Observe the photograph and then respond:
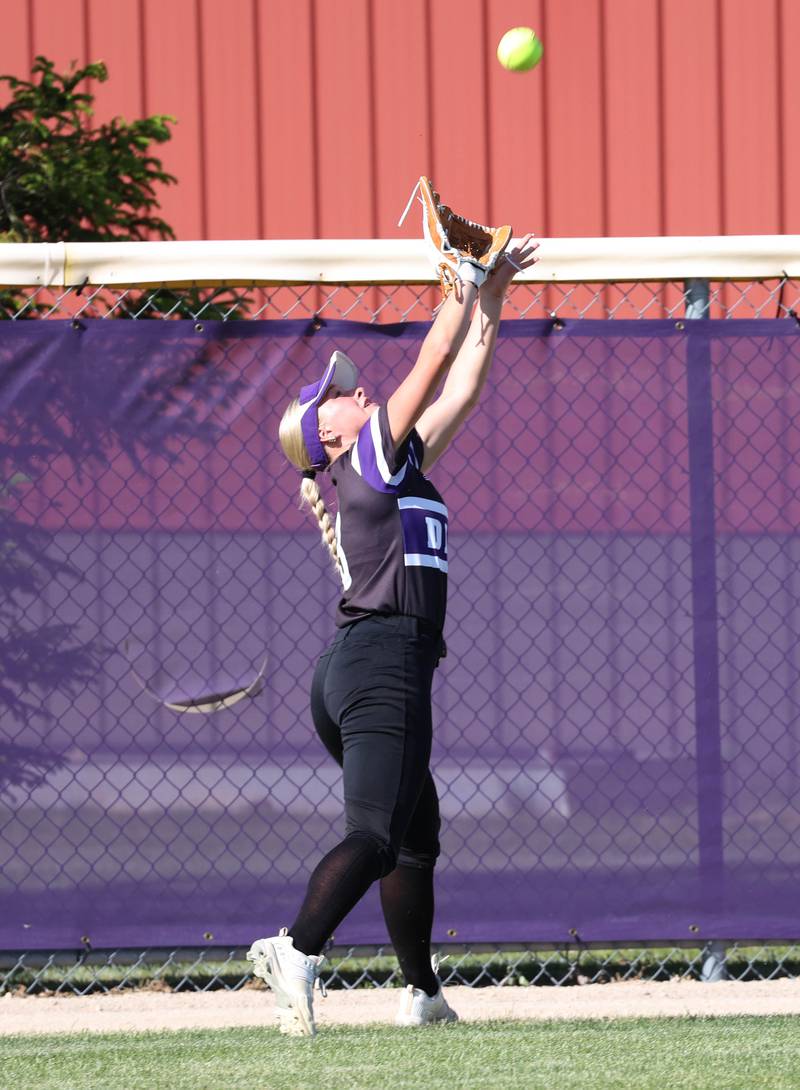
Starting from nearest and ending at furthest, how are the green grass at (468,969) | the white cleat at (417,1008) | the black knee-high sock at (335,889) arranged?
the black knee-high sock at (335,889) → the white cleat at (417,1008) → the green grass at (468,969)

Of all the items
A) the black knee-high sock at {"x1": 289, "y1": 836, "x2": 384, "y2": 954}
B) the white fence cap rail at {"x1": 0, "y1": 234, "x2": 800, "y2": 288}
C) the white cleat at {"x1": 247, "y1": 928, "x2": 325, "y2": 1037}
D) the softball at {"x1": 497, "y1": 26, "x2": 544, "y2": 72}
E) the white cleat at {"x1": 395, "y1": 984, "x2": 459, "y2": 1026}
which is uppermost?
the softball at {"x1": 497, "y1": 26, "x2": 544, "y2": 72}

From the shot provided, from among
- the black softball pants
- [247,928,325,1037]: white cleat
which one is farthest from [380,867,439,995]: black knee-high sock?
[247,928,325,1037]: white cleat

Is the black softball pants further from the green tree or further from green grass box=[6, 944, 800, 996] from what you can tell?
the green tree

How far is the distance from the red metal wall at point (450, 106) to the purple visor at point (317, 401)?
5.39m

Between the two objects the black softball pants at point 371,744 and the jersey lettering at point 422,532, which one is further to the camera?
the jersey lettering at point 422,532

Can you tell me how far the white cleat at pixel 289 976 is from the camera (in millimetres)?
2934

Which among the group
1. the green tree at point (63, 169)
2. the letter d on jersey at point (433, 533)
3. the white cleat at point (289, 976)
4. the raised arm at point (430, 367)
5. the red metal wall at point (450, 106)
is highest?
the red metal wall at point (450, 106)

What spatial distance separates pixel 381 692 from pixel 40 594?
1.47 metres

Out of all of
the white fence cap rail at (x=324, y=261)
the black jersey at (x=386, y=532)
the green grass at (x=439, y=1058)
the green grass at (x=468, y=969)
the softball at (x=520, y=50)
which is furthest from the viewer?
the softball at (x=520, y=50)

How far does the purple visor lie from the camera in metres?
3.23

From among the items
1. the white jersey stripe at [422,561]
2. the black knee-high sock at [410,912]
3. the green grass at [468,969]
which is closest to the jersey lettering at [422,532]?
the white jersey stripe at [422,561]

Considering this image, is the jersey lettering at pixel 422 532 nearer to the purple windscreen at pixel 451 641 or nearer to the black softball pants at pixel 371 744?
the black softball pants at pixel 371 744

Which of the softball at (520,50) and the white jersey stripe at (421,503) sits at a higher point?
the softball at (520,50)

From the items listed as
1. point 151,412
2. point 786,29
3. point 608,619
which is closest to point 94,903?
point 151,412
